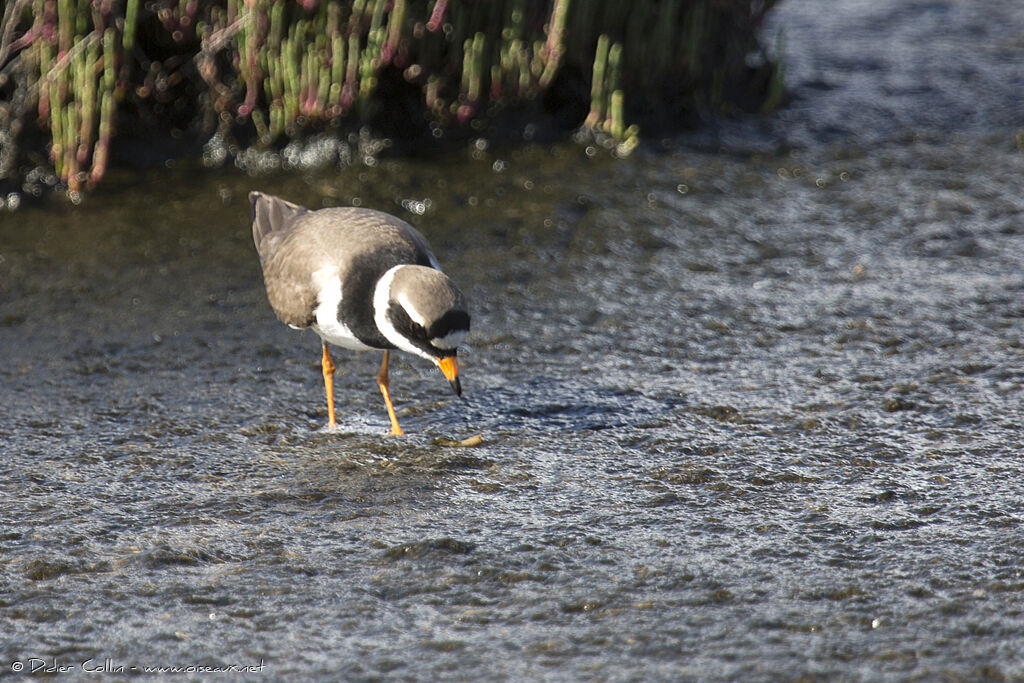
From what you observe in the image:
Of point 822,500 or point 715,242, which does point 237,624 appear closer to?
point 822,500

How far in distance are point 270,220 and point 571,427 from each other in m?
2.08

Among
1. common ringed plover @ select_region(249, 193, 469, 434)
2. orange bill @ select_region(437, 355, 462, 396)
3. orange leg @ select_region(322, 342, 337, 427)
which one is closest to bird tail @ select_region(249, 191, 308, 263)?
common ringed plover @ select_region(249, 193, 469, 434)

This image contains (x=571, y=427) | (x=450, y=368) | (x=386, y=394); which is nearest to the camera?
(x=450, y=368)

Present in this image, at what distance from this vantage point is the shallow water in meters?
4.29

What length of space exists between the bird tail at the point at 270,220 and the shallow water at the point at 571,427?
1.78 ft

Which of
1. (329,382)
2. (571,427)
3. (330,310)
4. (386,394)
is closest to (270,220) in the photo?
(329,382)

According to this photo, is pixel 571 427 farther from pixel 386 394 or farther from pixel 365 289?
pixel 365 289

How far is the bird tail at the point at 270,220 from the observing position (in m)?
6.61

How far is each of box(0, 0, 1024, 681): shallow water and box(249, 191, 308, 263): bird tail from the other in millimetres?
542

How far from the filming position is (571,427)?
5.94m

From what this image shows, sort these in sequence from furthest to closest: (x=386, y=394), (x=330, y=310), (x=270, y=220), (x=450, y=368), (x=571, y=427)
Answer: (x=270, y=220)
(x=386, y=394)
(x=571, y=427)
(x=330, y=310)
(x=450, y=368)

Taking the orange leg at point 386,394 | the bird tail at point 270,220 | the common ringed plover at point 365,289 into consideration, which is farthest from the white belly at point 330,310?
the bird tail at point 270,220

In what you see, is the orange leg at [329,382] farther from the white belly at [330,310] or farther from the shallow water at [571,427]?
the white belly at [330,310]

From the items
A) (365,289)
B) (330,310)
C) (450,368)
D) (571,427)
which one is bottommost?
(571,427)
